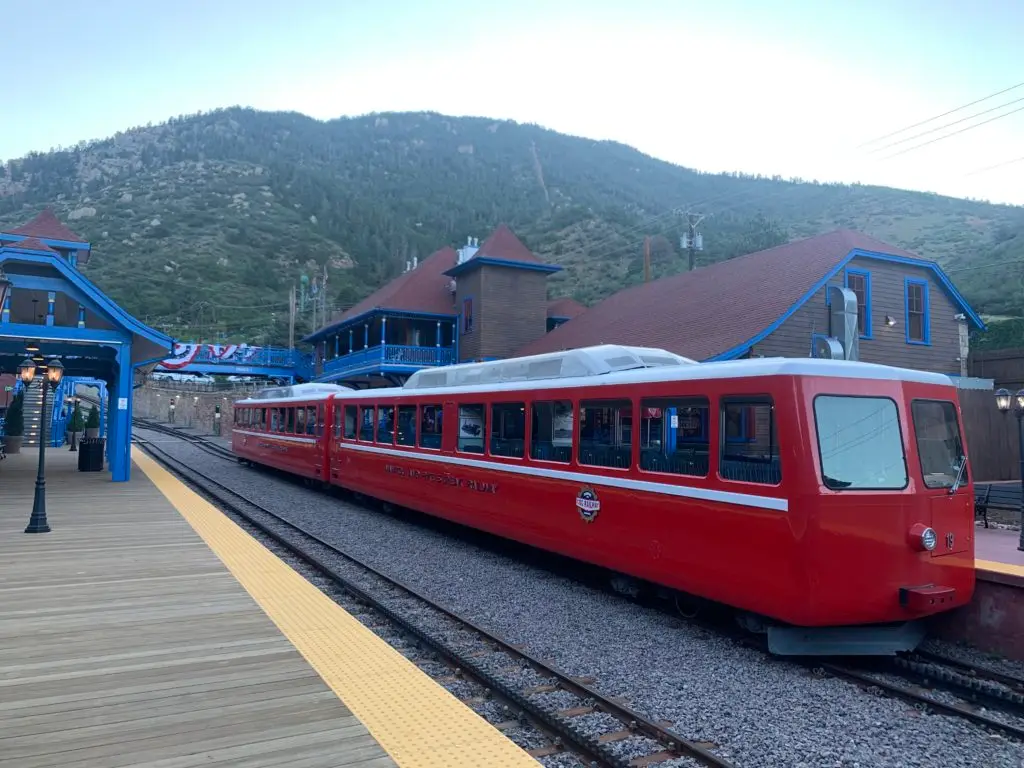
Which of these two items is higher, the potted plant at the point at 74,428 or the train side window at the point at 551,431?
the train side window at the point at 551,431

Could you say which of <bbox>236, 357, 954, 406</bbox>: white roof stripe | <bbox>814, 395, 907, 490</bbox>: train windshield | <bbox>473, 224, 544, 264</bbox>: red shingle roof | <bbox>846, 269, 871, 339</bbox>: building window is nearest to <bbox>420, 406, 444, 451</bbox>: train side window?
<bbox>236, 357, 954, 406</bbox>: white roof stripe

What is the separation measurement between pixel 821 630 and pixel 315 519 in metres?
10.2

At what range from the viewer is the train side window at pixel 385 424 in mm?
13601

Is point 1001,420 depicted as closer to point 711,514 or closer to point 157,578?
point 711,514

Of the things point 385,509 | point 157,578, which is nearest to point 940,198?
point 385,509

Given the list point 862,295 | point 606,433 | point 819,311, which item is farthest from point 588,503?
point 862,295

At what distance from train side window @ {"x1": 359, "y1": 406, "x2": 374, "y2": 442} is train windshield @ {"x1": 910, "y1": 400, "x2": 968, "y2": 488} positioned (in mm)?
10422

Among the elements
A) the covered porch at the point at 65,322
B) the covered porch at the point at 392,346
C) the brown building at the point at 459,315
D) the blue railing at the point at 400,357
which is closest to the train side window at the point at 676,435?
the covered porch at the point at 65,322

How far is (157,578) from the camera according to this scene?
8.02 m

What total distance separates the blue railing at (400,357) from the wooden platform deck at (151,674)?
19.5 m

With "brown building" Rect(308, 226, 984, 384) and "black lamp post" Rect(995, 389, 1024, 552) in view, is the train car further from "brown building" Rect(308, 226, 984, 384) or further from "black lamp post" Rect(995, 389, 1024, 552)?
"black lamp post" Rect(995, 389, 1024, 552)

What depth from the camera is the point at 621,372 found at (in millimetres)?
8062

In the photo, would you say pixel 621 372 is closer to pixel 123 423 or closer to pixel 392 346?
pixel 123 423

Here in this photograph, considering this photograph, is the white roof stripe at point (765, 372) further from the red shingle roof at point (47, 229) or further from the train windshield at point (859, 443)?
the red shingle roof at point (47, 229)
